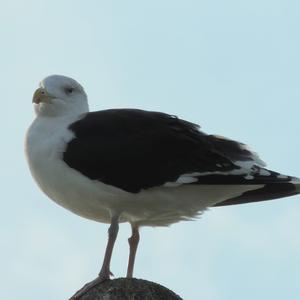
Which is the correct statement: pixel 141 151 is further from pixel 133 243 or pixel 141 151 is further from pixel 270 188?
pixel 270 188

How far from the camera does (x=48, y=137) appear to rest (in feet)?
27.8

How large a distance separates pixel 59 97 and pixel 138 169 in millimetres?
1453

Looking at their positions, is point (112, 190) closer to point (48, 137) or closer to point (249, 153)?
point (48, 137)

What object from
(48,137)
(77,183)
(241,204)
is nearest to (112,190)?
(77,183)

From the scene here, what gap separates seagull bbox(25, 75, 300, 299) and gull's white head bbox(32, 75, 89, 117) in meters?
0.21

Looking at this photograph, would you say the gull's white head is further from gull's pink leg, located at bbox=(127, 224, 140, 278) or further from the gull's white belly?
gull's pink leg, located at bbox=(127, 224, 140, 278)

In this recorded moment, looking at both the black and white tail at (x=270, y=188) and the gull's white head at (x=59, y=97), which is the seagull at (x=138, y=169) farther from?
the gull's white head at (x=59, y=97)

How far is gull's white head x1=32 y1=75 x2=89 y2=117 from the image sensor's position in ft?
29.5

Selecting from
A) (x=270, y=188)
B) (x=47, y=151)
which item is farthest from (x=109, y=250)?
(x=270, y=188)

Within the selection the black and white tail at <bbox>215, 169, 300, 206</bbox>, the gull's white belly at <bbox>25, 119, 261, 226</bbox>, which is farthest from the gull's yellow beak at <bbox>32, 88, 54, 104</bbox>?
the black and white tail at <bbox>215, 169, 300, 206</bbox>

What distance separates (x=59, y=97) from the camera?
29.9 ft

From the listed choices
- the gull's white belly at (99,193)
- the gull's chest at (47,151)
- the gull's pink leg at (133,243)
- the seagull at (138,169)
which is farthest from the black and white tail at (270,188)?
the gull's chest at (47,151)

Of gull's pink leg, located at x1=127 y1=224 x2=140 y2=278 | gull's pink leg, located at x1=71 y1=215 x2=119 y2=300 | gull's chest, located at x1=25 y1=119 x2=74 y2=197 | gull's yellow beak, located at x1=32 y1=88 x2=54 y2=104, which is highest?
gull's yellow beak, located at x1=32 y1=88 x2=54 y2=104

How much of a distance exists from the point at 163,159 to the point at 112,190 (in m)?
0.59
